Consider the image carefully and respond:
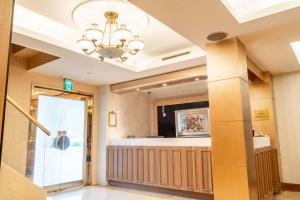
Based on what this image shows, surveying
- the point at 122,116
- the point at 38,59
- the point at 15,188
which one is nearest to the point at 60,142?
the point at 122,116

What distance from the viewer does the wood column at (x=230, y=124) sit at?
3184 millimetres

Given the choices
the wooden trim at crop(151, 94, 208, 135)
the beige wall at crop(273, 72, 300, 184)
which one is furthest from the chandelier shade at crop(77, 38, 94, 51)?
the beige wall at crop(273, 72, 300, 184)

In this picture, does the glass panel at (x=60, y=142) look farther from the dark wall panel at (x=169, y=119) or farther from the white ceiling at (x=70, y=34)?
the dark wall panel at (x=169, y=119)

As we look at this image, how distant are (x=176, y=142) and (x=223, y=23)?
2896 millimetres

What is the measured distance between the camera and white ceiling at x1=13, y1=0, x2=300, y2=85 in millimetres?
2756

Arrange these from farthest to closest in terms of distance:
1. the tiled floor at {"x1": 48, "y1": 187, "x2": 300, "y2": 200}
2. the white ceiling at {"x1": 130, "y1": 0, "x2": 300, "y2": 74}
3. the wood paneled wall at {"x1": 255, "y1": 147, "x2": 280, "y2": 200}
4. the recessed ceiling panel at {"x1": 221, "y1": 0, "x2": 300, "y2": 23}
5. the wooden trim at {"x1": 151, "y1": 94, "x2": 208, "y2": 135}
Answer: the wooden trim at {"x1": 151, "y1": 94, "x2": 208, "y2": 135}
the tiled floor at {"x1": 48, "y1": 187, "x2": 300, "y2": 200}
the wood paneled wall at {"x1": 255, "y1": 147, "x2": 280, "y2": 200}
the recessed ceiling panel at {"x1": 221, "y1": 0, "x2": 300, "y2": 23}
the white ceiling at {"x1": 130, "y1": 0, "x2": 300, "y2": 74}

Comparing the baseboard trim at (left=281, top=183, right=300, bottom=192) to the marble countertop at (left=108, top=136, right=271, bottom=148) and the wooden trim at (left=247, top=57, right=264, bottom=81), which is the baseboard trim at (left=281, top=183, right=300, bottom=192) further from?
the wooden trim at (left=247, top=57, right=264, bottom=81)

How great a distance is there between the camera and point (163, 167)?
17.0ft

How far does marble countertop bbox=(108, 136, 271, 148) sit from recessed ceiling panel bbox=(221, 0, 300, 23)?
2105 mm

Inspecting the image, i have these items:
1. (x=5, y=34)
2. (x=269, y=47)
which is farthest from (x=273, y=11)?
(x=5, y=34)

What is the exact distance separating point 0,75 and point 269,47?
4.13 m

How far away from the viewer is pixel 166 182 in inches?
200

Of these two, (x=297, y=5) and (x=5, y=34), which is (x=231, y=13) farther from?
(x=5, y=34)

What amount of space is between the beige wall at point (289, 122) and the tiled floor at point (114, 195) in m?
0.56
